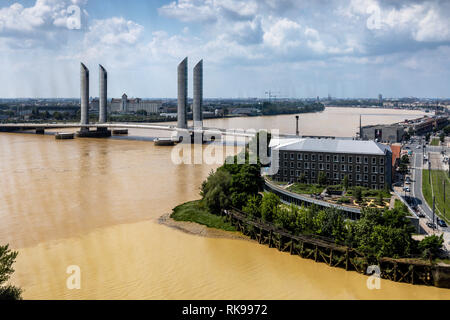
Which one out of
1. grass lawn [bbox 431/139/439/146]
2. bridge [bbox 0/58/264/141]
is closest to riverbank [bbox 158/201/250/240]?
bridge [bbox 0/58/264/141]

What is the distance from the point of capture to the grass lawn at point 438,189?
847 cm

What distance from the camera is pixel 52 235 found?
7492mm

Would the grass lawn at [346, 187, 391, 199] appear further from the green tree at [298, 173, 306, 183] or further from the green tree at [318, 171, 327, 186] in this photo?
the green tree at [298, 173, 306, 183]

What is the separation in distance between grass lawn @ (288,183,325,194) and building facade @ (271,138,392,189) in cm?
34

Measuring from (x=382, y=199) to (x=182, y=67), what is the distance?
17649 mm

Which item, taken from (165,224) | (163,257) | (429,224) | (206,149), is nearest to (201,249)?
(163,257)

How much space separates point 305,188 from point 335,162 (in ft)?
3.42

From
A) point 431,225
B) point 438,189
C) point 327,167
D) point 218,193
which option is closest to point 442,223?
point 431,225

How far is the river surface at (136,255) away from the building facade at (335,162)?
8.02ft

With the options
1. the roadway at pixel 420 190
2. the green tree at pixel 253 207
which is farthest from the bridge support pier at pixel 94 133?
the green tree at pixel 253 207

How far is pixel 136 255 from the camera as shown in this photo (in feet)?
21.3

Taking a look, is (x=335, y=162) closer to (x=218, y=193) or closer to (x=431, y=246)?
(x=218, y=193)
